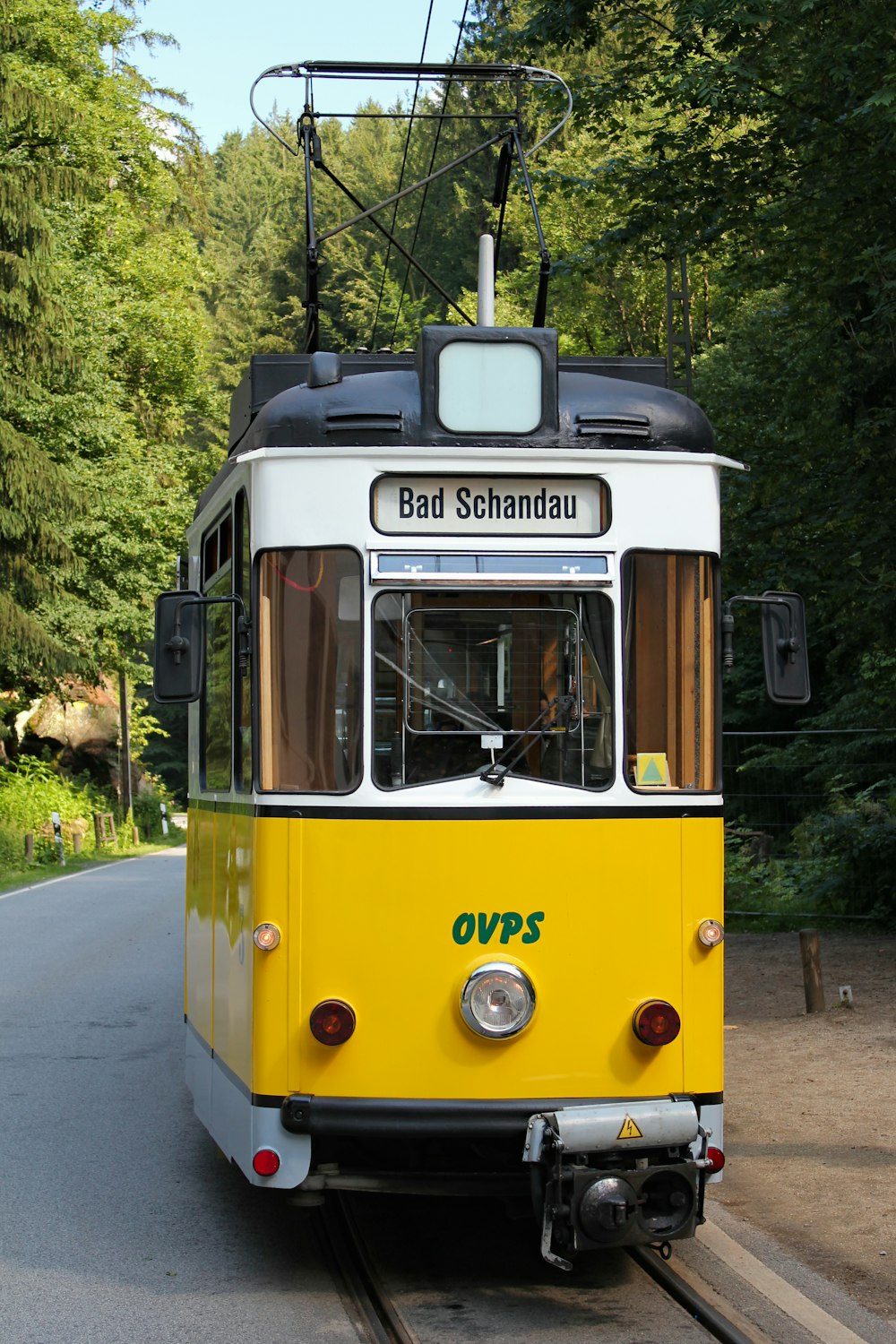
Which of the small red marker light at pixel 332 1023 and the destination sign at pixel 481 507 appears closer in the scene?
the small red marker light at pixel 332 1023

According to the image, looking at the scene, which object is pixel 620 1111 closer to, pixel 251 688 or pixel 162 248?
pixel 251 688

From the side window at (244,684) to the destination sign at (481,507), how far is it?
584mm

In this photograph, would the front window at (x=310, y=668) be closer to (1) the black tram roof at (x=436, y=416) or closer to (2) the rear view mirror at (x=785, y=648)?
(1) the black tram roof at (x=436, y=416)

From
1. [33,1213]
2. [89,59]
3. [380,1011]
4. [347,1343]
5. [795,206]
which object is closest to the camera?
[347,1343]

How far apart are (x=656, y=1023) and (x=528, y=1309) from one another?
3.56 ft

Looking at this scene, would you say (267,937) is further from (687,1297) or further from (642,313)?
(642,313)

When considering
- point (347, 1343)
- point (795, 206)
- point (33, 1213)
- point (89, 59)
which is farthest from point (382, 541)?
point (89, 59)

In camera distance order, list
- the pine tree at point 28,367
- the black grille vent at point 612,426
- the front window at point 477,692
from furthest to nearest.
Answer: the pine tree at point 28,367, the black grille vent at point 612,426, the front window at point 477,692

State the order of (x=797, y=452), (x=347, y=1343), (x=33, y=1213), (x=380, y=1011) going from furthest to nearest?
1. (x=797, y=452)
2. (x=33, y=1213)
3. (x=380, y=1011)
4. (x=347, y=1343)

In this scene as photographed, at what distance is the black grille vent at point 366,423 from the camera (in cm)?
590

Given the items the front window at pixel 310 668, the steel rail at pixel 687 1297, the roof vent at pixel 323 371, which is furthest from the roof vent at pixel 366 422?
the steel rail at pixel 687 1297

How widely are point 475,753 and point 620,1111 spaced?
1.31 m

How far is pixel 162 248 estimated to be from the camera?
149ft

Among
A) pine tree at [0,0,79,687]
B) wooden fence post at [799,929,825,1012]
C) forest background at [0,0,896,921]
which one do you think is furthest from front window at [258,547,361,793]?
pine tree at [0,0,79,687]
